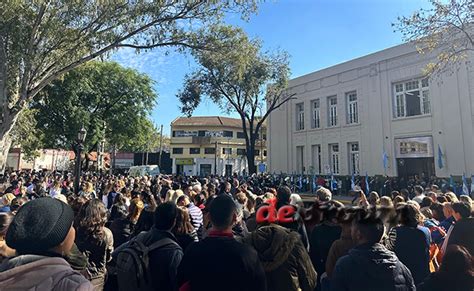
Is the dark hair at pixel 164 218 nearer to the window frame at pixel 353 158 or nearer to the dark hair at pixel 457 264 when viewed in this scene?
the dark hair at pixel 457 264

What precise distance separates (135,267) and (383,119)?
2258cm

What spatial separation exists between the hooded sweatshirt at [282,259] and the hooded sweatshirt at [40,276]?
5.18 ft

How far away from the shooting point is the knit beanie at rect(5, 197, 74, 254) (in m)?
1.50

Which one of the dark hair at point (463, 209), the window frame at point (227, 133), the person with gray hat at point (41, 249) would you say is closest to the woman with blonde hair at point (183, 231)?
the person with gray hat at point (41, 249)

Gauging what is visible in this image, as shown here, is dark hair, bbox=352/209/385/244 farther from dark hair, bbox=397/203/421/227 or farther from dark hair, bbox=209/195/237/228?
dark hair, bbox=397/203/421/227

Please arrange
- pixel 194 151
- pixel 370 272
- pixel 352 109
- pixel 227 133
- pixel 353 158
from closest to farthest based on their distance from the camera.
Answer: pixel 370 272, pixel 353 158, pixel 352 109, pixel 194 151, pixel 227 133

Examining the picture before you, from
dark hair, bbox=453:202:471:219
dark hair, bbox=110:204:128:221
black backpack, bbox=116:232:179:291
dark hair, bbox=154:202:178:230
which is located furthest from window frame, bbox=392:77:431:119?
black backpack, bbox=116:232:179:291

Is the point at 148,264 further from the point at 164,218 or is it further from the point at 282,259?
the point at 282,259

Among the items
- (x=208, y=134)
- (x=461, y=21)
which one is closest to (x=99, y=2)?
(x=461, y=21)

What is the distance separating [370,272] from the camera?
2283 millimetres

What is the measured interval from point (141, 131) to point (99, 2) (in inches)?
740

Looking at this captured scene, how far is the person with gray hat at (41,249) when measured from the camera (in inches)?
53.6

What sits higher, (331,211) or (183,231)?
(331,211)

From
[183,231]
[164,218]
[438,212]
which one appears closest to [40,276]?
[164,218]
